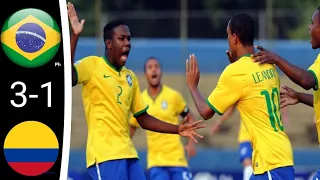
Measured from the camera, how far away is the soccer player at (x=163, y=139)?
12953mm

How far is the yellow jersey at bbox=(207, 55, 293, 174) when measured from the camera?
7.71 m

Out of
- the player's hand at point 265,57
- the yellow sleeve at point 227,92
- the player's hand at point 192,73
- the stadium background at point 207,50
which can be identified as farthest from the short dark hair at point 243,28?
the stadium background at point 207,50

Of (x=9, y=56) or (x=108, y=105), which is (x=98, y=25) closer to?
(x=108, y=105)

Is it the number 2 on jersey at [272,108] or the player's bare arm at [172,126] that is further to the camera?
the player's bare arm at [172,126]

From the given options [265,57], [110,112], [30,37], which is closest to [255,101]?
[265,57]

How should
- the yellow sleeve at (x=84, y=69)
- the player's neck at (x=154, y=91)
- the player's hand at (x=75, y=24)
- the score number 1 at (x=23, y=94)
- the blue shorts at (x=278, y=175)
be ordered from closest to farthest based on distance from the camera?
the score number 1 at (x=23, y=94)
the player's hand at (x=75, y=24)
the blue shorts at (x=278, y=175)
the yellow sleeve at (x=84, y=69)
the player's neck at (x=154, y=91)

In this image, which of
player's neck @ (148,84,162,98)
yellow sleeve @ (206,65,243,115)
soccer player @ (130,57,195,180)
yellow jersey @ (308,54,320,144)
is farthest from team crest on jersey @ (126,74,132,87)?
player's neck @ (148,84,162,98)

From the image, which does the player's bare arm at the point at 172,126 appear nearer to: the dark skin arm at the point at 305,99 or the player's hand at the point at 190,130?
the player's hand at the point at 190,130

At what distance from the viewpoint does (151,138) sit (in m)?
13.1

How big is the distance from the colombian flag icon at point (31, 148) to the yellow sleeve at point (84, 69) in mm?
2825

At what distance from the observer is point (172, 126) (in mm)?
8641

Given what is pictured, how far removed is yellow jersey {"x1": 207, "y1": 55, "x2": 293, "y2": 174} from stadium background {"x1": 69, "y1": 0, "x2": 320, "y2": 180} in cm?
803

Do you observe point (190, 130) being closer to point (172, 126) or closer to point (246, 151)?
point (172, 126)

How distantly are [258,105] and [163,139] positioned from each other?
534 centimetres
